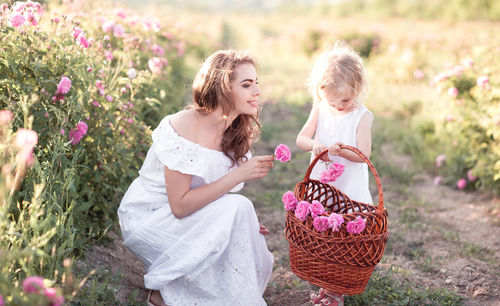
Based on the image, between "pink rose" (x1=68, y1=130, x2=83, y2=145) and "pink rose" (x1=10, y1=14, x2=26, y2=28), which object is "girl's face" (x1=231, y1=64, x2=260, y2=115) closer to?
"pink rose" (x1=68, y1=130, x2=83, y2=145)

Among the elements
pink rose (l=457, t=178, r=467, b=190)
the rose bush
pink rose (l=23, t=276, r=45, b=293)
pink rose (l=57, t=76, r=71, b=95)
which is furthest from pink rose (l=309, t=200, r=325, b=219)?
pink rose (l=457, t=178, r=467, b=190)

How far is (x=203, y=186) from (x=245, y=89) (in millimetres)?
522

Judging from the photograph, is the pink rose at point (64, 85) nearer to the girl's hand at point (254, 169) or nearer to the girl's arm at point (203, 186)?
the girl's arm at point (203, 186)

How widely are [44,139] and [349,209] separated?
164cm

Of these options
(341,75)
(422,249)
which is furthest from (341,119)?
(422,249)

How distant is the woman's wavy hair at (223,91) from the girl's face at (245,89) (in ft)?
0.07

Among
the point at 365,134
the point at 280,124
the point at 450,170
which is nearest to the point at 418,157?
the point at 450,170

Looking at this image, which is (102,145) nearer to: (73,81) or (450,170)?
(73,81)

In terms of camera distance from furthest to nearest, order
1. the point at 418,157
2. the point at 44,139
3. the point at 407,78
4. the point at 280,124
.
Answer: the point at 407,78, the point at 280,124, the point at 418,157, the point at 44,139

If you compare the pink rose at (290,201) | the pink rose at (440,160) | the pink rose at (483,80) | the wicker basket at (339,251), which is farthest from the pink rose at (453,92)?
the pink rose at (290,201)

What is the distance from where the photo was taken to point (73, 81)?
2596 millimetres

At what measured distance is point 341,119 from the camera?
262cm

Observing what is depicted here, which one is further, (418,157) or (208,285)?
(418,157)

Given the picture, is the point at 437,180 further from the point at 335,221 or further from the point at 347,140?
the point at 335,221
